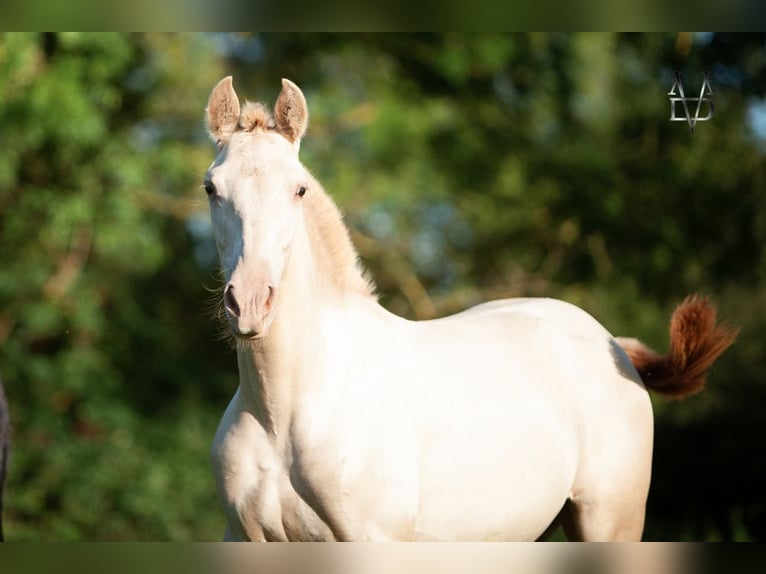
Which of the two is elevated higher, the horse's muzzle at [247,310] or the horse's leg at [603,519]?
the horse's muzzle at [247,310]

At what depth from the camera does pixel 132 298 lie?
1038cm

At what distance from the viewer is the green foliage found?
28.9 feet

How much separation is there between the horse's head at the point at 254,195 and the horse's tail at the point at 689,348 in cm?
168

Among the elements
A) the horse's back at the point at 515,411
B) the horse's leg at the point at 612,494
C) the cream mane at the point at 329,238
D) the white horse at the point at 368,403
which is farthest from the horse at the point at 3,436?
the horse's leg at the point at 612,494

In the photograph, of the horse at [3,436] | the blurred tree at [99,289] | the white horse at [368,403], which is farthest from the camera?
the blurred tree at [99,289]

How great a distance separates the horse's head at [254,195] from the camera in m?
2.61

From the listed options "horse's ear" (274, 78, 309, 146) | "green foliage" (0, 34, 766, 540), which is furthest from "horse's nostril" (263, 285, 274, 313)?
"green foliage" (0, 34, 766, 540)

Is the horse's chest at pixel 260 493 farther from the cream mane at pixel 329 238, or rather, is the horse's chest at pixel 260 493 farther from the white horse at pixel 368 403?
the cream mane at pixel 329 238

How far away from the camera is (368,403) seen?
301 centimetres

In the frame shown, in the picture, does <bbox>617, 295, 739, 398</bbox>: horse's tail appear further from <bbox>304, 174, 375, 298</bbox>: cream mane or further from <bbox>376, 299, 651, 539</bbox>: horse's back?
<bbox>304, 174, 375, 298</bbox>: cream mane

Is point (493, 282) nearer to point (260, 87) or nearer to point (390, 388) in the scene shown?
point (260, 87)

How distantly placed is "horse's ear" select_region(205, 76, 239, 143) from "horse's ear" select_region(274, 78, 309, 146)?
0.45 ft

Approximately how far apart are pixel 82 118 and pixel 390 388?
5733 mm

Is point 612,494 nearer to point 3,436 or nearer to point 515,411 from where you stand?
point 515,411
